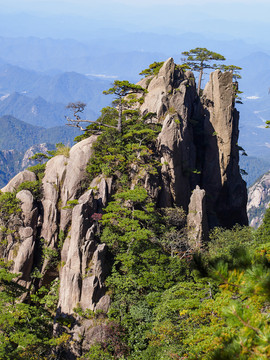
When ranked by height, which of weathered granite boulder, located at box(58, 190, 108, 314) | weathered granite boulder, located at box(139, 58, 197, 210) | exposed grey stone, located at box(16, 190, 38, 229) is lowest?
weathered granite boulder, located at box(58, 190, 108, 314)

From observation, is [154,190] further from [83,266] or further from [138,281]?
[138,281]

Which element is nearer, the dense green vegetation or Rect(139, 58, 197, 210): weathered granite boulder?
the dense green vegetation

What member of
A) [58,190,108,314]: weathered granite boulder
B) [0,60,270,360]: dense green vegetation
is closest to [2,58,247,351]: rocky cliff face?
[58,190,108,314]: weathered granite boulder

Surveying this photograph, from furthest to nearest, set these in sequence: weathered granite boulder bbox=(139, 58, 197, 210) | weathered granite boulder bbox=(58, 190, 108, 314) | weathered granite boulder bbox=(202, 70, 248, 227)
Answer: weathered granite boulder bbox=(202, 70, 248, 227)
weathered granite boulder bbox=(139, 58, 197, 210)
weathered granite boulder bbox=(58, 190, 108, 314)

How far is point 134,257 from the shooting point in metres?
30.3

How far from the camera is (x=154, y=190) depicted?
37781 millimetres

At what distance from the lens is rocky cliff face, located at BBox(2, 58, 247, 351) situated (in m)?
31.2

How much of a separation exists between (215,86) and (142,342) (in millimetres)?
37164

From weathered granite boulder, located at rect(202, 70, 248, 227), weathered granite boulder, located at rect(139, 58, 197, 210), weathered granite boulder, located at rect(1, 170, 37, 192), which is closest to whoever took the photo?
weathered granite boulder, located at rect(1, 170, 37, 192)

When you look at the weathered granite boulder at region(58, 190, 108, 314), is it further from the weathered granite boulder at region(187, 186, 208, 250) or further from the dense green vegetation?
the weathered granite boulder at region(187, 186, 208, 250)

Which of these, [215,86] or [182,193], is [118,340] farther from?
[215,86]

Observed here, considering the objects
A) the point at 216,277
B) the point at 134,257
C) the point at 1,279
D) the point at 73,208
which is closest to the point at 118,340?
the point at 134,257

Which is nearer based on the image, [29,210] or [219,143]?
[29,210]

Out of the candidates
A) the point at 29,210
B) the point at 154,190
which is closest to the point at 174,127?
the point at 154,190
